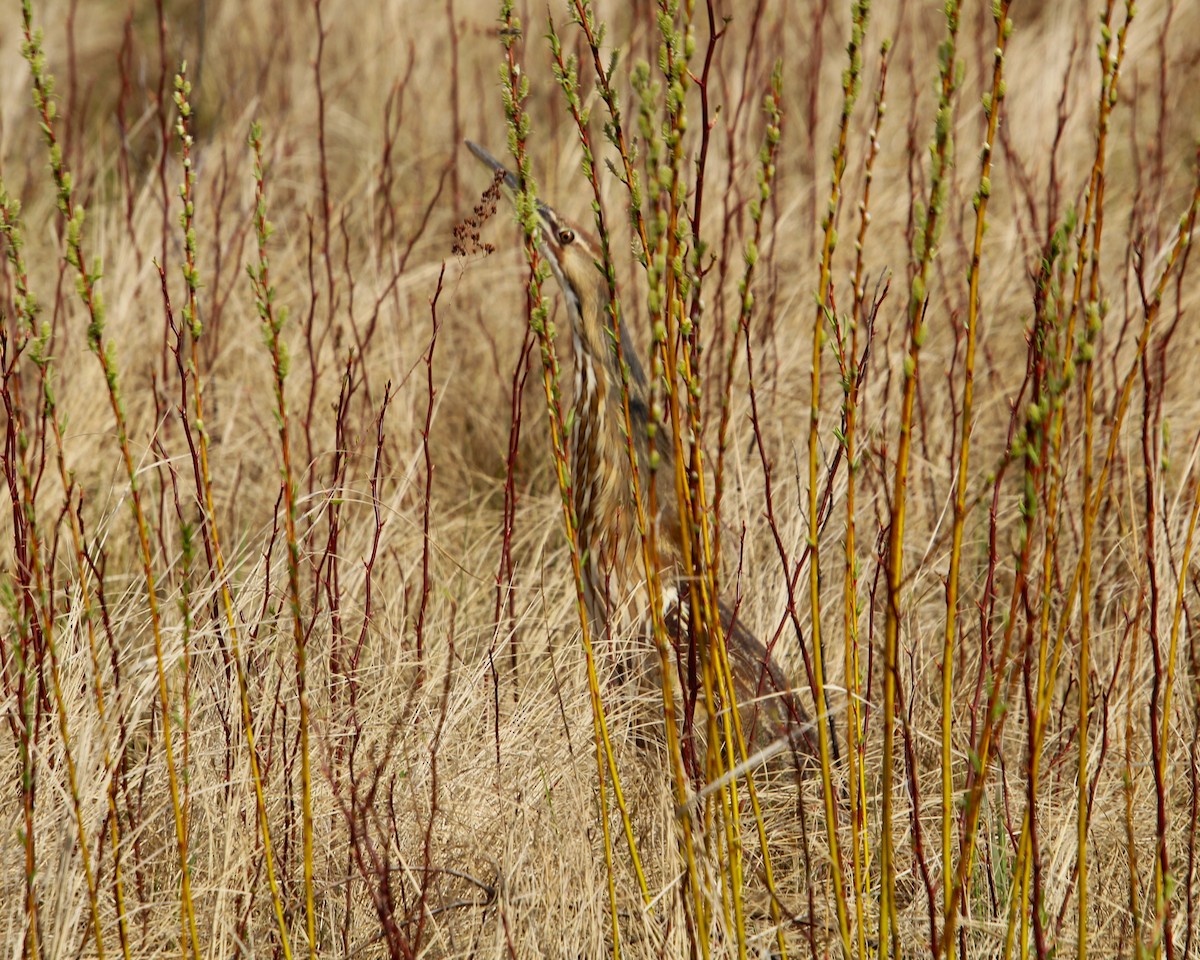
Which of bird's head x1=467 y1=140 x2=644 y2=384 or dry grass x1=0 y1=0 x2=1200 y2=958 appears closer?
dry grass x1=0 y1=0 x2=1200 y2=958

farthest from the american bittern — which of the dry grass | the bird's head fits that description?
the dry grass

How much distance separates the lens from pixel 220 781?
233 centimetres

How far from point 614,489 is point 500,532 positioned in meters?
0.60

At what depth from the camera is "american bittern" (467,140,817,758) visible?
2.74m

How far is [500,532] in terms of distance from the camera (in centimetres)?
343

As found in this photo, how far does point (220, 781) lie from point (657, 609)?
104cm

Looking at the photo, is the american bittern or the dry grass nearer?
the dry grass

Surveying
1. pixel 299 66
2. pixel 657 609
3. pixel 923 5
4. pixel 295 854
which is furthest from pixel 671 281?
pixel 923 5

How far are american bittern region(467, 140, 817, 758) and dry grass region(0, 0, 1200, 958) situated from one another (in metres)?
0.15

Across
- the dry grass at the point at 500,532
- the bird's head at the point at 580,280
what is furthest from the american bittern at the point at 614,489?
the dry grass at the point at 500,532

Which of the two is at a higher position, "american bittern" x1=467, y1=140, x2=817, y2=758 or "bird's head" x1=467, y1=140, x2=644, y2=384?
"bird's head" x1=467, y1=140, x2=644, y2=384

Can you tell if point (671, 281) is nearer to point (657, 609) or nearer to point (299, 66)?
point (657, 609)

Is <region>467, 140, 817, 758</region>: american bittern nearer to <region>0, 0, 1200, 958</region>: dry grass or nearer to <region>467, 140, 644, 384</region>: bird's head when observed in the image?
<region>467, 140, 644, 384</region>: bird's head

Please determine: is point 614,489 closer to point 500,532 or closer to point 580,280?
point 580,280
